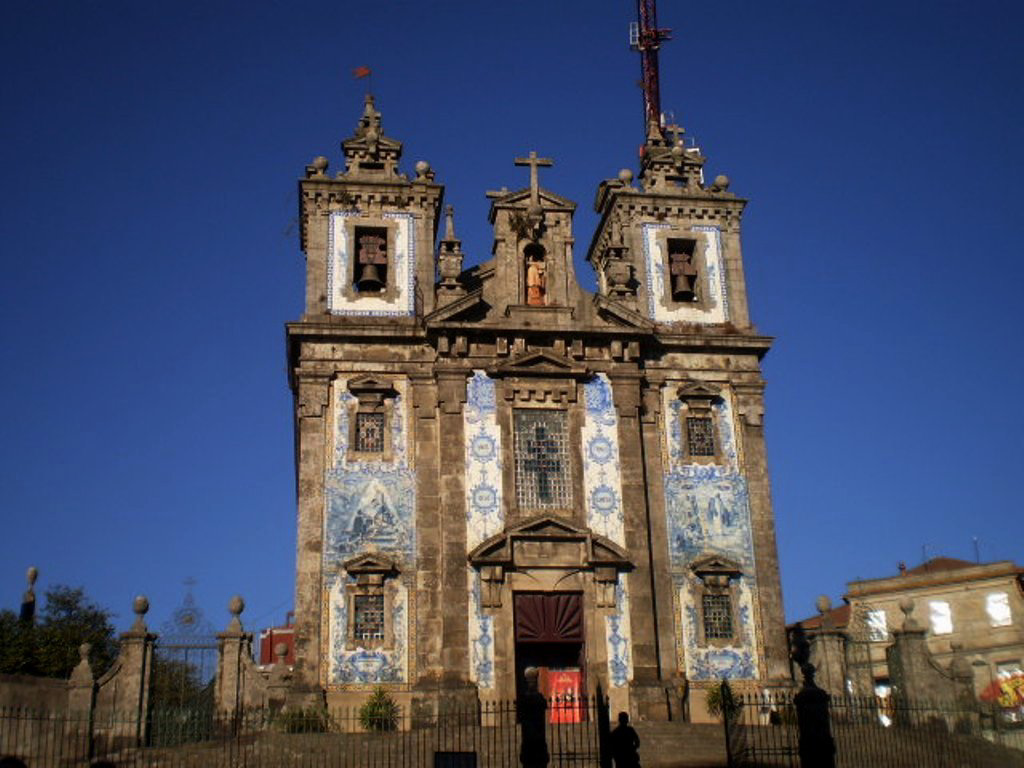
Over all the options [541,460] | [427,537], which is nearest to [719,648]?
[541,460]

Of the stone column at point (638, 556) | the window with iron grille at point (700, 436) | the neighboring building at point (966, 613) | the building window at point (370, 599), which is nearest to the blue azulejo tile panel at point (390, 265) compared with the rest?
the stone column at point (638, 556)

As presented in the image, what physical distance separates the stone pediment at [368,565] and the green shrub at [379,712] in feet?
8.36

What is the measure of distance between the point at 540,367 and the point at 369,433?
14.1 ft

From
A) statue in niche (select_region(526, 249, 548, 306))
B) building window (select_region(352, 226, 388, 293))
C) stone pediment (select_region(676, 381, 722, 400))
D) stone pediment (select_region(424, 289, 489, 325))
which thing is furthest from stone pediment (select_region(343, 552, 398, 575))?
stone pediment (select_region(676, 381, 722, 400))

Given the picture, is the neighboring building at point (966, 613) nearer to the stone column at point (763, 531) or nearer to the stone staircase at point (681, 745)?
the stone column at point (763, 531)

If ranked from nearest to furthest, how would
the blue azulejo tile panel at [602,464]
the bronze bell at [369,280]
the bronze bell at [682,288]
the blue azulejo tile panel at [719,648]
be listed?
the blue azulejo tile panel at [719,648]
the blue azulejo tile panel at [602,464]
the bronze bell at [369,280]
the bronze bell at [682,288]

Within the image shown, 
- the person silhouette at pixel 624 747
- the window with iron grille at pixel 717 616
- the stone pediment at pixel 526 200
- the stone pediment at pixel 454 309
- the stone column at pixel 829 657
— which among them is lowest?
the person silhouette at pixel 624 747

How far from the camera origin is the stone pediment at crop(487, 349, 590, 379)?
2945cm

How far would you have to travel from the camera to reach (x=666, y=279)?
106 feet

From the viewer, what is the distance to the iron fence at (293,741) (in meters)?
22.8

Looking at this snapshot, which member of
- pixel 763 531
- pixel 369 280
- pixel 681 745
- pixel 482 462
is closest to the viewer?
pixel 681 745

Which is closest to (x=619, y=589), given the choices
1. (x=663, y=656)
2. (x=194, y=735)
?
(x=663, y=656)

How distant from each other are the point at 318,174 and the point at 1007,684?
101ft

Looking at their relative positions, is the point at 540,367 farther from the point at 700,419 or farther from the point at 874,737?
the point at 874,737
